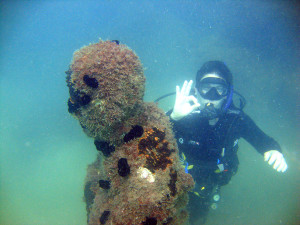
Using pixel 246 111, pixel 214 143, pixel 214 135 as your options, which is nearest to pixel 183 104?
pixel 214 135

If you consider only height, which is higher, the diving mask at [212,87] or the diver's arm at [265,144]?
the diving mask at [212,87]

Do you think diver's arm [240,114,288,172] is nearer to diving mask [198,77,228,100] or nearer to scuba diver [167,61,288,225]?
scuba diver [167,61,288,225]

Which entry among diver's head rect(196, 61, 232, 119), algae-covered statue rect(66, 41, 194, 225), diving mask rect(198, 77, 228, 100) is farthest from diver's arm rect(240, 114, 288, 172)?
algae-covered statue rect(66, 41, 194, 225)

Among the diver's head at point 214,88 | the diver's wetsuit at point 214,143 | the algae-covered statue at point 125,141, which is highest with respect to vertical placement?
the diver's head at point 214,88

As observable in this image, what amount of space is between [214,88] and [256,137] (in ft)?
7.10

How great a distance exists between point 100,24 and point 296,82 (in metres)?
72.7

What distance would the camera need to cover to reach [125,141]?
256 centimetres

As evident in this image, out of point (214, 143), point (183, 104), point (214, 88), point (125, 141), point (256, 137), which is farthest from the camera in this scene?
point (214, 88)

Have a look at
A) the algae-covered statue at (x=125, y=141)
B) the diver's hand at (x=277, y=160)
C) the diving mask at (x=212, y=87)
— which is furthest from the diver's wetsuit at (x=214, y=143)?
the algae-covered statue at (x=125, y=141)

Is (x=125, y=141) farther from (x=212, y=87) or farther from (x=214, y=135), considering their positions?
Answer: (x=212, y=87)

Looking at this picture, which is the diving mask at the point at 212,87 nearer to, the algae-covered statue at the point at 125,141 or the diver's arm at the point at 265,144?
the diver's arm at the point at 265,144

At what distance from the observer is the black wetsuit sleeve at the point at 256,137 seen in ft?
16.2

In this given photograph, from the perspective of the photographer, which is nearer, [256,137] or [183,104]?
[183,104]

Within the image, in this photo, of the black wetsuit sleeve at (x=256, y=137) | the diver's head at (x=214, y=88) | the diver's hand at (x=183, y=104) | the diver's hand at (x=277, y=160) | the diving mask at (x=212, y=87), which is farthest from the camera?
the diving mask at (x=212, y=87)
